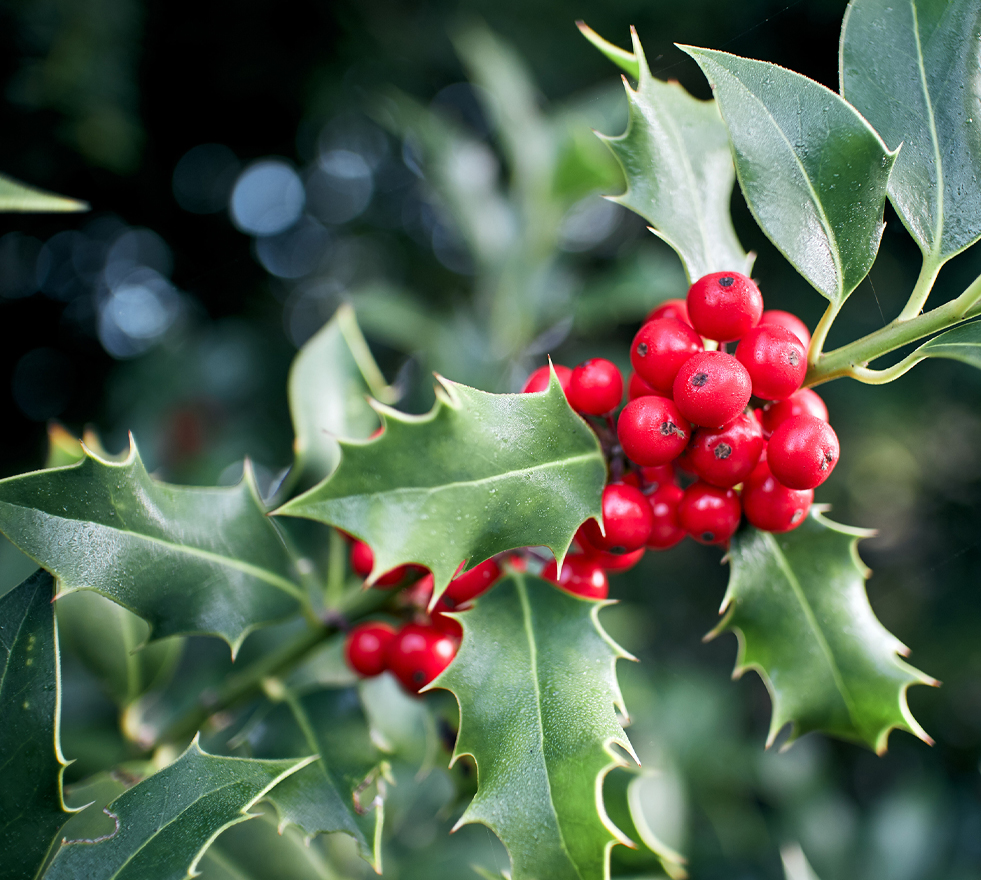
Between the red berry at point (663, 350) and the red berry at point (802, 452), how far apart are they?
0.15 m

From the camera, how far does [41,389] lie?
9.84 feet

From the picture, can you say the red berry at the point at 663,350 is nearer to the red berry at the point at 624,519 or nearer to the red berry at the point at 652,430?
the red berry at the point at 652,430

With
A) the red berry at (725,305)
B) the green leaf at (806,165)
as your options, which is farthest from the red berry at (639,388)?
the green leaf at (806,165)

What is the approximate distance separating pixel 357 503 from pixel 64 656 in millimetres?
1454

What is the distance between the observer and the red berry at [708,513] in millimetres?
880

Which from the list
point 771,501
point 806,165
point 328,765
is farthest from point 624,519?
point 328,765

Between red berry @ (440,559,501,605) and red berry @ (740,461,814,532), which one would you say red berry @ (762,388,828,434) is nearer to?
red berry @ (740,461,814,532)

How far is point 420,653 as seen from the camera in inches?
41.0

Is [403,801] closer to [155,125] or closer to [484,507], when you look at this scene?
[484,507]

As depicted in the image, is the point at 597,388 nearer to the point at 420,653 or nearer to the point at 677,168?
the point at 677,168

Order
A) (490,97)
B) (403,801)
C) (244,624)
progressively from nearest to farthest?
(244,624), (403,801), (490,97)

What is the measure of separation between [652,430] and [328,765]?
27.5 inches

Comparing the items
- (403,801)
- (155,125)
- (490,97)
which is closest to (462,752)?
(403,801)

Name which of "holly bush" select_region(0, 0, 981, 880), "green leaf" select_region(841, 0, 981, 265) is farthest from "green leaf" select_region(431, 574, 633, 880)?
"green leaf" select_region(841, 0, 981, 265)
